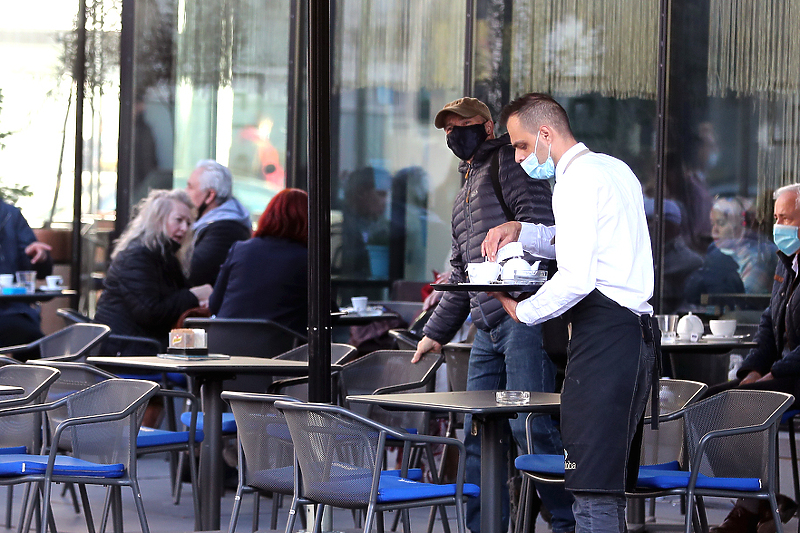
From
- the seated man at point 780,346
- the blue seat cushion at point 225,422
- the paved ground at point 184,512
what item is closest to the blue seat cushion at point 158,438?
the blue seat cushion at point 225,422

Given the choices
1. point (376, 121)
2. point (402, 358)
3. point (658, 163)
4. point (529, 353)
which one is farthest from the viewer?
point (376, 121)

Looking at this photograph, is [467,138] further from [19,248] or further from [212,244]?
[19,248]

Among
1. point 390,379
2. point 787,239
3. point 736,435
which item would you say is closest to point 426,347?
point 390,379

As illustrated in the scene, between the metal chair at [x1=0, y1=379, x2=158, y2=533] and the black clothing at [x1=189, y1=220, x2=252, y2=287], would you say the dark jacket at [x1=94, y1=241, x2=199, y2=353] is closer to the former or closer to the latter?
the black clothing at [x1=189, y1=220, x2=252, y2=287]

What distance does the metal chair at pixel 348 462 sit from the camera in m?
3.60

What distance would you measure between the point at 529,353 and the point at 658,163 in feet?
11.6

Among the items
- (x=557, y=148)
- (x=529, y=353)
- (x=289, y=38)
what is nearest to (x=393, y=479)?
(x=529, y=353)

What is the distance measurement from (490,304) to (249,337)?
203 centimetres

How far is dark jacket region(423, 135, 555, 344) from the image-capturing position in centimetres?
468

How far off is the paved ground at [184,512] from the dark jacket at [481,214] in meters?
1.13

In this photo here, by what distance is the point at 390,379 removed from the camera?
5422mm

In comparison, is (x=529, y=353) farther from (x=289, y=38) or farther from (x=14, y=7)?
(x=14, y=7)

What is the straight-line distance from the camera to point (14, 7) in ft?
32.4

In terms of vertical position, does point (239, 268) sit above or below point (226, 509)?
above
